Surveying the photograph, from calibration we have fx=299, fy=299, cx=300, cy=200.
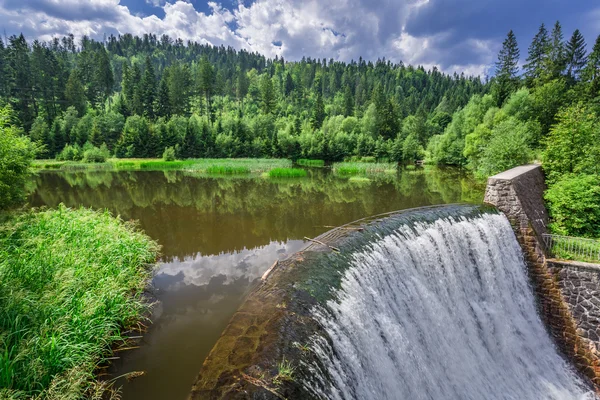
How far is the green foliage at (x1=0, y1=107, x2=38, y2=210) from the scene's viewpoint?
38.3 feet

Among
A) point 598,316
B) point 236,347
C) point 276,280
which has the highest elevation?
point 276,280

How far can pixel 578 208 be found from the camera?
593 inches

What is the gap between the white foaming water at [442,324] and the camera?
6.34 metres

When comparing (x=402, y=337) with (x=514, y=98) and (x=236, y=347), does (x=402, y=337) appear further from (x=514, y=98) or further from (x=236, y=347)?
(x=514, y=98)

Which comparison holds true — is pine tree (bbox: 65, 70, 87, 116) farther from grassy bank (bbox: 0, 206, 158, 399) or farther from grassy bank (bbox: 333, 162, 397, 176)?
grassy bank (bbox: 0, 206, 158, 399)

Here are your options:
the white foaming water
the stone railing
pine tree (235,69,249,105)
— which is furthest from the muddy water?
pine tree (235,69,249,105)

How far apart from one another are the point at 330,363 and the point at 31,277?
7211mm

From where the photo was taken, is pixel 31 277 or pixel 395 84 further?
pixel 395 84

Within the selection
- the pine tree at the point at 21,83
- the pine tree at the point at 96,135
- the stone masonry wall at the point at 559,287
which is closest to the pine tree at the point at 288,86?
the pine tree at the point at 96,135

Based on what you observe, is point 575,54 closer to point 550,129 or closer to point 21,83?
point 550,129

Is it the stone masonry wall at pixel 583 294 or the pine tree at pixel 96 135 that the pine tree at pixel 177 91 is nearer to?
the pine tree at pixel 96 135

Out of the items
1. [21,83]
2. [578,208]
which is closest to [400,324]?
[578,208]

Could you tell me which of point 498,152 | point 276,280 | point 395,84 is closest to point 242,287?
point 276,280

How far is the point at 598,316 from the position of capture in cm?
1188
